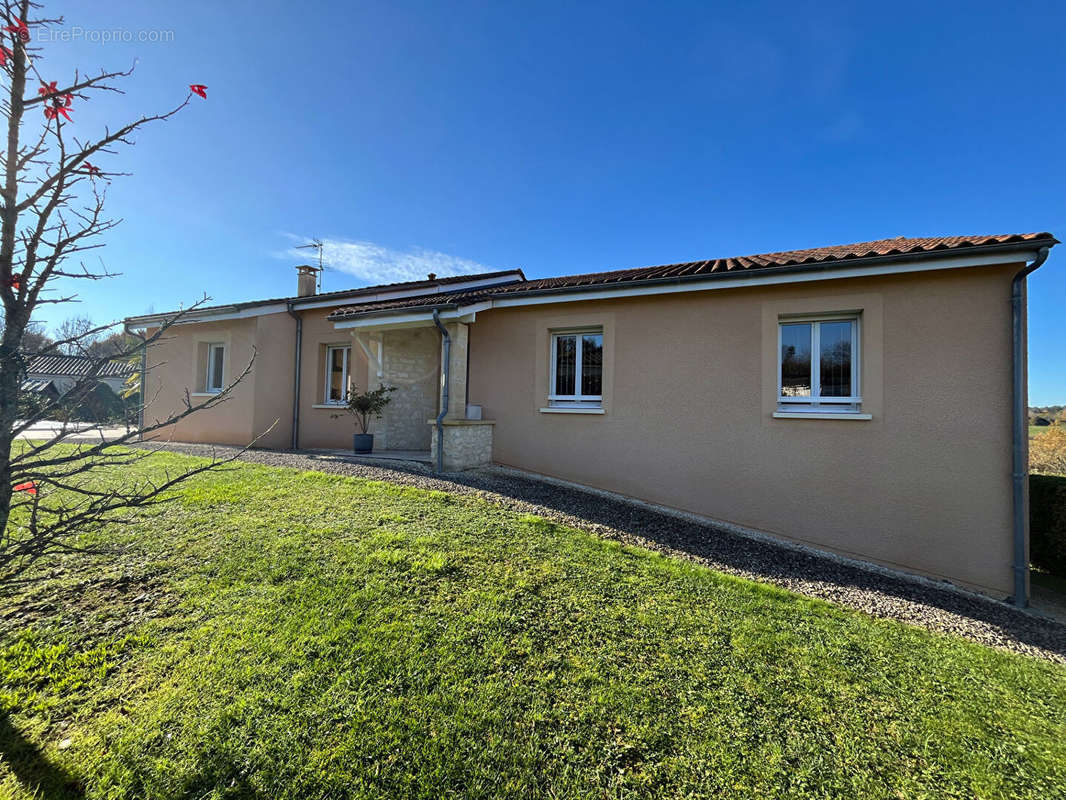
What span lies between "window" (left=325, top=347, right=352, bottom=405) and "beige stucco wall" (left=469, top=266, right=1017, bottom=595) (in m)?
6.18

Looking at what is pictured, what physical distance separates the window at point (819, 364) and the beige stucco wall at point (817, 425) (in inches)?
8.5

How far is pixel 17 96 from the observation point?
2330mm

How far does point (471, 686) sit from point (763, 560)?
463 cm

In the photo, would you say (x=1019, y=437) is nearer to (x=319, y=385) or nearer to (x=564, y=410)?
(x=564, y=410)

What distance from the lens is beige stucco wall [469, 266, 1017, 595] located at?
588cm

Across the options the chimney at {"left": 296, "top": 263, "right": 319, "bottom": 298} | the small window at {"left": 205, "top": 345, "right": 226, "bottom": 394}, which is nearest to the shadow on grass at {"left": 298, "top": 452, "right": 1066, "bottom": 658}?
the small window at {"left": 205, "top": 345, "right": 226, "bottom": 394}

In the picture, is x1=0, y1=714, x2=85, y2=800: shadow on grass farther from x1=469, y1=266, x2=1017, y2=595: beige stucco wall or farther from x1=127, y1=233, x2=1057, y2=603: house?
x1=469, y1=266, x2=1017, y2=595: beige stucco wall

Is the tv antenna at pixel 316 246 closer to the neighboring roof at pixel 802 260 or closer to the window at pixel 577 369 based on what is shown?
the neighboring roof at pixel 802 260

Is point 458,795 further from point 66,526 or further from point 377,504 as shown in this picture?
point 377,504

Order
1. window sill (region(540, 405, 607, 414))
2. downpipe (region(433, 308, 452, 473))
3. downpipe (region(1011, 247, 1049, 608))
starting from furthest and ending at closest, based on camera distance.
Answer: window sill (region(540, 405, 607, 414))
downpipe (region(433, 308, 452, 473))
downpipe (region(1011, 247, 1049, 608))

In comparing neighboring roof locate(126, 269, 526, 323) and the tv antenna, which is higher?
the tv antenna

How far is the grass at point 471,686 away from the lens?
2203 millimetres

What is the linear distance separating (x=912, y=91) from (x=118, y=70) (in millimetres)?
12119

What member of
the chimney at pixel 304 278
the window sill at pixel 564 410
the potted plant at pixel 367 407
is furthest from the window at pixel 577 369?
the chimney at pixel 304 278
